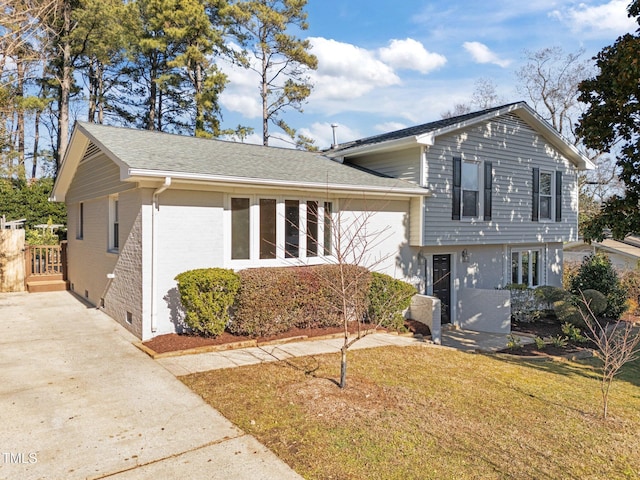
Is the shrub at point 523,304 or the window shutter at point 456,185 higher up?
the window shutter at point 456,185

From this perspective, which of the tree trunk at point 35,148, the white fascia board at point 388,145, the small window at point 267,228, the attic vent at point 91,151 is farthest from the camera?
the tree trunk at point 35,148

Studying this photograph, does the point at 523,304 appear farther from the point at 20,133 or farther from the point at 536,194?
the point at 20,133

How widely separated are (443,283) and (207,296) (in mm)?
7326

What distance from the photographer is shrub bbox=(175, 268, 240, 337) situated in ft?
23.7

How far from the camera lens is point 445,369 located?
6715 mm

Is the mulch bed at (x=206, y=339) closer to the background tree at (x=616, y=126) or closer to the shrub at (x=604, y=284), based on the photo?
the background tree at (x=616, y=126)

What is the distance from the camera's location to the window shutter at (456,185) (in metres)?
11.4

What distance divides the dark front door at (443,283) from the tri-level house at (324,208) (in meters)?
0.04

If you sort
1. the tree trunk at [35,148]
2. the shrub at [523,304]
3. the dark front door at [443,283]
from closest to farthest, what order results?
1. the dark front door at [443,283]
2. the shrub at [523,304]
3. the tree trunk at [35,148]

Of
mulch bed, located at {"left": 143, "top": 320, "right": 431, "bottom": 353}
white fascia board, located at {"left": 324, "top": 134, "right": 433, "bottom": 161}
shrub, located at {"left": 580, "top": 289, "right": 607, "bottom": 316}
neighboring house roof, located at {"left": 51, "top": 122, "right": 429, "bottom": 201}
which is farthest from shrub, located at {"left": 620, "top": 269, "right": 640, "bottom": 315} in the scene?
mulch bed, located at {"left": 143, "top": 320, "right": 431, "bottom": 353}

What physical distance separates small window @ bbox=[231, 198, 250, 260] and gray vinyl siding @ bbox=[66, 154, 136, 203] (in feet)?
6.39

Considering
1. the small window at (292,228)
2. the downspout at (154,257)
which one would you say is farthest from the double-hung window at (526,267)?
the downspout at (154,257)

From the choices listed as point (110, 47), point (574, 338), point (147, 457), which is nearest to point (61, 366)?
point (147, 457)

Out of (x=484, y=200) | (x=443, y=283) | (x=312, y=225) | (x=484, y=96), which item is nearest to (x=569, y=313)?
(x=443, y=283)
